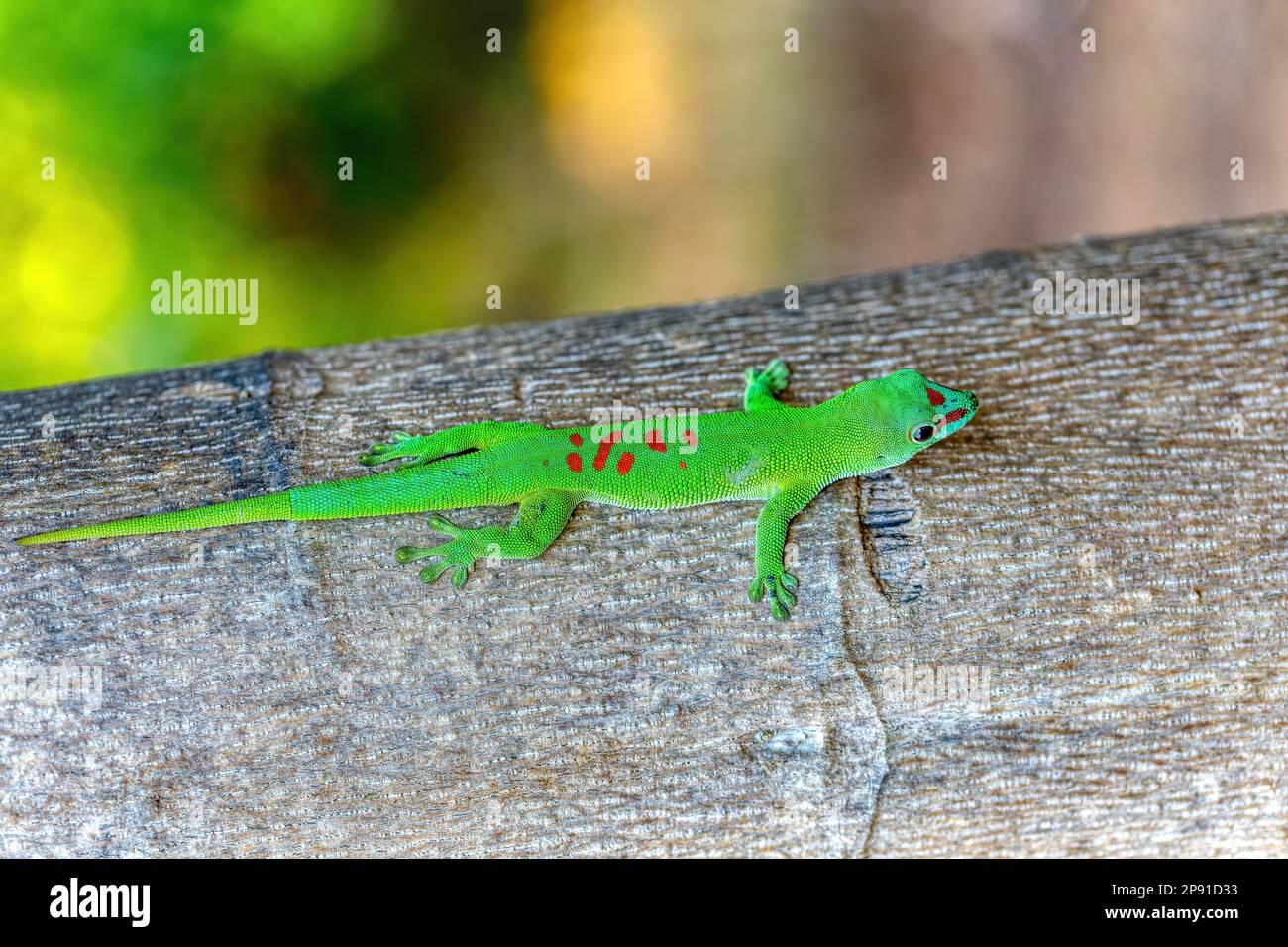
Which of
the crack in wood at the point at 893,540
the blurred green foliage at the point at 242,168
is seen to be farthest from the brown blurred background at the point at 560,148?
the crack in wood at the point at 893,540

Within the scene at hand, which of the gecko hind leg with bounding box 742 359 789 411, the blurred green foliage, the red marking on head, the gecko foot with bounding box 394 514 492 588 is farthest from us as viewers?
the blurred green foliage

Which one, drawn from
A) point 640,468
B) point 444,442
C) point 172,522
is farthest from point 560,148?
point 172,522

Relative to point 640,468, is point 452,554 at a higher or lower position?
lower

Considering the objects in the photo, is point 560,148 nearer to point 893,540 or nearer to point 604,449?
point 604,449

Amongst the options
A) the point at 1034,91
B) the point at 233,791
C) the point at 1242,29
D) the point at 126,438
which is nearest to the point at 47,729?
the point at 233,791

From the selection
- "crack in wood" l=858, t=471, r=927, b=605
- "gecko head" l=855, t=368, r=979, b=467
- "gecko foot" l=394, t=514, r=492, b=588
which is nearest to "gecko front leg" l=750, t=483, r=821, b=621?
"crack in wood" l=858, t=471, r=927, b=605

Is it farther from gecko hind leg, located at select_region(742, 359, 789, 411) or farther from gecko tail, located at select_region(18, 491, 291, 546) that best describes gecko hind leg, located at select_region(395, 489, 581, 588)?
gecko hind leg, located at select_region(742, 359, 789, 411)

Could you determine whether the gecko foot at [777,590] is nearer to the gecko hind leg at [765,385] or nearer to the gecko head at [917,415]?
the gecko head at [917,415]
